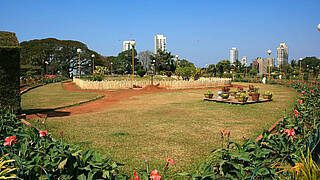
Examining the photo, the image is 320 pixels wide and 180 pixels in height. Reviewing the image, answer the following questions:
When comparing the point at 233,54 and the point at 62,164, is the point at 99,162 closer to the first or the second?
the point at 62,164

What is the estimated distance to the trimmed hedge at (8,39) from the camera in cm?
827

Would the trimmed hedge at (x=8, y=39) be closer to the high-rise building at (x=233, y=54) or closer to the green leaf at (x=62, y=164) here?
the green leaf at (x=62, y=164)

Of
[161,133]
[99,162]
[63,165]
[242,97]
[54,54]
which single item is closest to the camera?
[63,165]

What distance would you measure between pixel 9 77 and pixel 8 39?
146 cm

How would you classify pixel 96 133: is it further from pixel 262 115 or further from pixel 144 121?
pixel 262 115

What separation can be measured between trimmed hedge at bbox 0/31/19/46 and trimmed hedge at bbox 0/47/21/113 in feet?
0.98

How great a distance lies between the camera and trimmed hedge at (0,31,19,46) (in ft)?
27.1

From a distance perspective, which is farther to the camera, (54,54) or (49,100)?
(54,54)

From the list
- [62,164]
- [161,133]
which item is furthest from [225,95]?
[62,164]

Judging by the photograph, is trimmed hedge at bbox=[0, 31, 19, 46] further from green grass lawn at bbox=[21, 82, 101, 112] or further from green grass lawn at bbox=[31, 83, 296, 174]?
green grass lawn at bbox=[31, 83, 296, 174]

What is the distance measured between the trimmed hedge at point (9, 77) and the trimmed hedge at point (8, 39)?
0.98 ft

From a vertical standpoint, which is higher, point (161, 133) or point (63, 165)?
point (63, 165)

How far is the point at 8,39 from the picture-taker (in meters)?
8.46

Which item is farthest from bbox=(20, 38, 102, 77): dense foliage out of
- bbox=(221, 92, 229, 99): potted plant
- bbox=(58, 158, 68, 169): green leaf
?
bbox=(58, 158, 68, 169): green leaf
